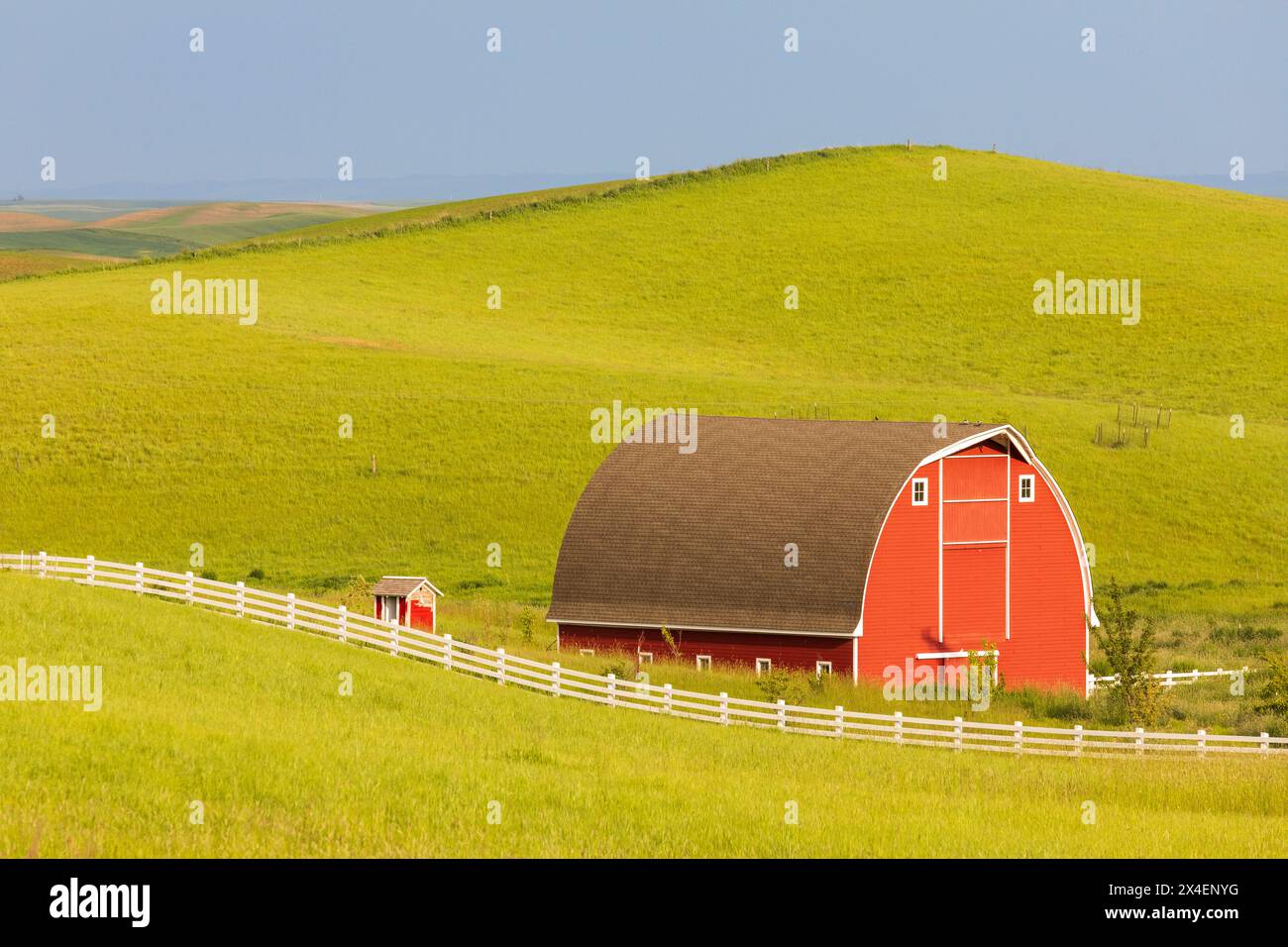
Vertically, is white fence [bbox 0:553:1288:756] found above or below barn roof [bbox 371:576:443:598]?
below

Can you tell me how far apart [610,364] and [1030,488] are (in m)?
39.3

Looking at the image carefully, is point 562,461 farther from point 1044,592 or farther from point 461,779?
point 461,779

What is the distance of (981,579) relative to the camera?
1570 inches

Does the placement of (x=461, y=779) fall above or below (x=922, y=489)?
below

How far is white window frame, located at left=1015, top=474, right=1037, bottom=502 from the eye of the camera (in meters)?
40.9

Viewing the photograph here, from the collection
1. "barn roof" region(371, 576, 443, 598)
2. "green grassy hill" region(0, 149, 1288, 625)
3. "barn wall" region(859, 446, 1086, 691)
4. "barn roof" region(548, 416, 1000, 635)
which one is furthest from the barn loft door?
"green grassy hill" region(0, 149, 1288, 625)

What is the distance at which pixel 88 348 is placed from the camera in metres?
76.6

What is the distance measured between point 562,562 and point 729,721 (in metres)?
10.1

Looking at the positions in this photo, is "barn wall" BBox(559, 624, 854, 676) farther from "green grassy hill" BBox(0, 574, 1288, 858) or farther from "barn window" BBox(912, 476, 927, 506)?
"green grassy hill" BBox(0, 574, 1288, 858)

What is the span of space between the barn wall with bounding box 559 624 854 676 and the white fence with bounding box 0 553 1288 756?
371 centimetres

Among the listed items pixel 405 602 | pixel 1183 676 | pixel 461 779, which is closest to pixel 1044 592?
pixel 1183 676

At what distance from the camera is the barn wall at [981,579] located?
38312mm

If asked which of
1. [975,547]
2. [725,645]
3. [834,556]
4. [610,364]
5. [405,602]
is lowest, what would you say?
[725,645]

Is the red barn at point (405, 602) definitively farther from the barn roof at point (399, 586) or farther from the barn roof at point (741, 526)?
the barn roof at point (741, 526)
